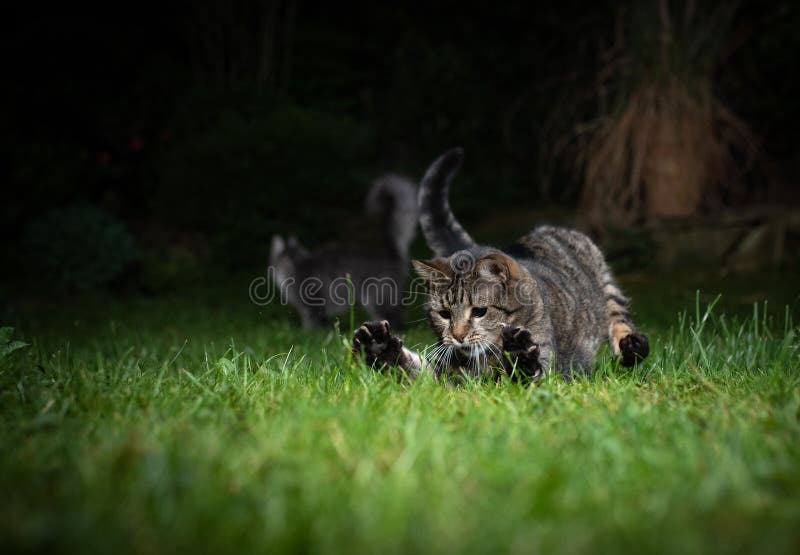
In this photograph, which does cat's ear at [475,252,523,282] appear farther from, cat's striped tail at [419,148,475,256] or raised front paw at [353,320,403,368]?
cat's striped tail at [419,148,475,256]

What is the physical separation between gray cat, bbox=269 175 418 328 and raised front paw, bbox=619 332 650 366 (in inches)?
102

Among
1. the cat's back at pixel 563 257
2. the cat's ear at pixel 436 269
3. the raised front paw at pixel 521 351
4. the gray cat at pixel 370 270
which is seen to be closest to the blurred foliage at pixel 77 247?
the gray cat at pixel 370 270

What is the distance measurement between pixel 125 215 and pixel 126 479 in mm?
9065

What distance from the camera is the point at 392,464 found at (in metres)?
1.41

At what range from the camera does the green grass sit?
1.08 meters

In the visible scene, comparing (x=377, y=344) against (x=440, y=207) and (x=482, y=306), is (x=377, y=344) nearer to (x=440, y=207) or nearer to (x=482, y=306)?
(x=482, y=306)

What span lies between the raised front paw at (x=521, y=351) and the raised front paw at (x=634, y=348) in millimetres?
611


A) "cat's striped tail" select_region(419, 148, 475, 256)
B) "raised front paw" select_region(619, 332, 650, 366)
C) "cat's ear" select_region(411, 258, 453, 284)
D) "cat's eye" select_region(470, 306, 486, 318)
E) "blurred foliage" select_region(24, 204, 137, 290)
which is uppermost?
"cat's striped tail" select_region(419, 148, 475, 256)

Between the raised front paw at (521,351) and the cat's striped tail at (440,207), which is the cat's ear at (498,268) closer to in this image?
the raised front paw at (521,351)

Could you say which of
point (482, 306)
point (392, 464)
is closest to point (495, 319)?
point (482, 306)

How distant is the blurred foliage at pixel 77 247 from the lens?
24.1ft

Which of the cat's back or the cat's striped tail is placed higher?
Result: the cat's striped tail

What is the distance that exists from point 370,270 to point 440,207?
222 cm

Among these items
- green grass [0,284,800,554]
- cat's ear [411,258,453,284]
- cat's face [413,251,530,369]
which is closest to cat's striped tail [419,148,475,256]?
cat's ear [411,258,453,284]
